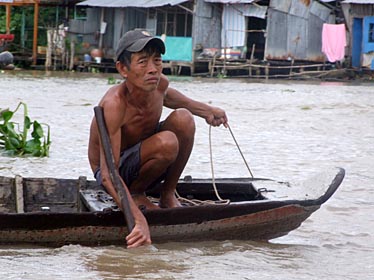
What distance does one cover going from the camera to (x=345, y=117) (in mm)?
13141

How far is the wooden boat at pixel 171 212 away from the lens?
14.3 feet

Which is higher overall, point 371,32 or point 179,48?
point 371,32

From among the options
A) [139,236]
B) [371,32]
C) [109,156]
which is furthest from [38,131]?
[371,32]

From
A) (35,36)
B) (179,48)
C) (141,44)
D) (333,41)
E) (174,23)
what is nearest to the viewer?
(141,44)

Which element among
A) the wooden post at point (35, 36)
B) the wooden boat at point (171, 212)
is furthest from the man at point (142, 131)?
the wooden post at point (35, 36)

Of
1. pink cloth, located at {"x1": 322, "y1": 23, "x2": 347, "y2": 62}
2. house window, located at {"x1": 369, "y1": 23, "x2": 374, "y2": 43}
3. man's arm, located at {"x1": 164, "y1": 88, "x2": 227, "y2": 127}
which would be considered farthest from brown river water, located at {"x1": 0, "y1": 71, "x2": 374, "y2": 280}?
house window, located at {"x1": 369, "y1": 23, "x2": 374, "y2": 43}

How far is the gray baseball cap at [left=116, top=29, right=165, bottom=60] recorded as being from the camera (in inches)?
171

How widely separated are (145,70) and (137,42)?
0.15 m

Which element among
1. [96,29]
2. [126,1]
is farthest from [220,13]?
[96,29]

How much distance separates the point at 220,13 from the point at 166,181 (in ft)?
73.3

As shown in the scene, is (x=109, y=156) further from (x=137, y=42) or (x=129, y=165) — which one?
(x=137, y=42)

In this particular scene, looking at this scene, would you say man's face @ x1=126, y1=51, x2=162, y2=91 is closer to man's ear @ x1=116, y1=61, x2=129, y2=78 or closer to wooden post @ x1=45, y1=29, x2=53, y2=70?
man's ear @ x1=116, y1=61, x2=129, y2=78

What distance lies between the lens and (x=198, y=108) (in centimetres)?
488

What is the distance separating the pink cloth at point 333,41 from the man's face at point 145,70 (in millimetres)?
20977
